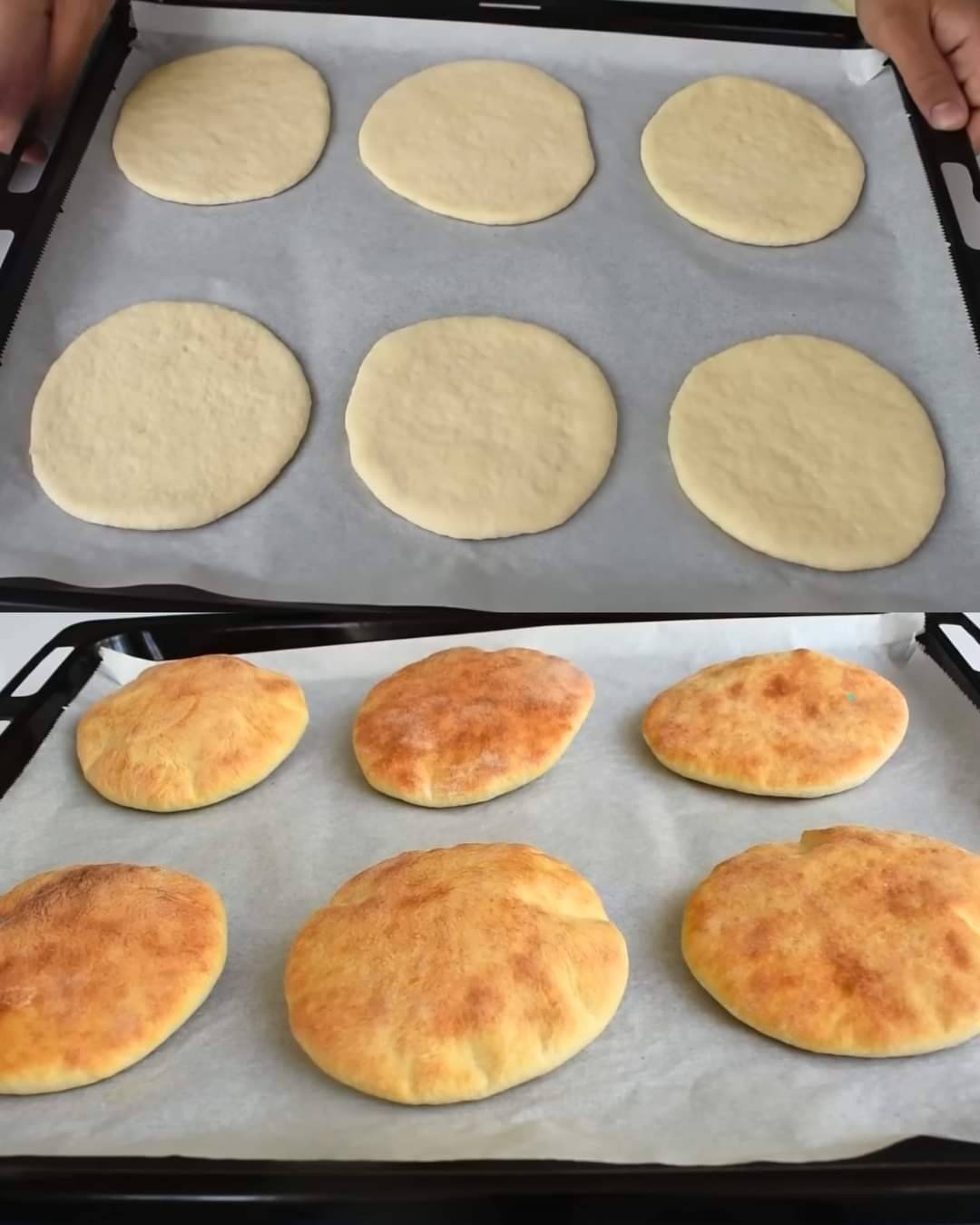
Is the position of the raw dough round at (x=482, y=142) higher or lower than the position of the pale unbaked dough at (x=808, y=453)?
higher

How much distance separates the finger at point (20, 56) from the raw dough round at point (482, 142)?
0.65 m

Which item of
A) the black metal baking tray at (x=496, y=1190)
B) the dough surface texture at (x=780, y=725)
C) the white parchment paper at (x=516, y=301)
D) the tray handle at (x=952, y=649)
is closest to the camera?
the black metal baking tray at (x=496, y=1190)

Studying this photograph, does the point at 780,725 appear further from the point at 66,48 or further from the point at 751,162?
the point at 66,48

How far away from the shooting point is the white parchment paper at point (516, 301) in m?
1.84

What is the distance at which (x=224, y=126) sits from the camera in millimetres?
2387

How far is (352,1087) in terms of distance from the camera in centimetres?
112

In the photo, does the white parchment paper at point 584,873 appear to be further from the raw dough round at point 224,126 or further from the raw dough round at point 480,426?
the raw dough round at point 224,126

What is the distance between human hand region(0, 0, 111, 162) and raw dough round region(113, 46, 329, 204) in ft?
0.42

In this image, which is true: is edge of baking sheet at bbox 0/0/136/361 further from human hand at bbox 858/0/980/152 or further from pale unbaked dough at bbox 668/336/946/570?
human hand at bbox 858/0/980/152

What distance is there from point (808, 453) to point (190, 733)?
1081 mm

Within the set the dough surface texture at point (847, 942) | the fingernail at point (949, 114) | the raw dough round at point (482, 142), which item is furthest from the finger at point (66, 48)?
the dough surface texture at point (847, 942)

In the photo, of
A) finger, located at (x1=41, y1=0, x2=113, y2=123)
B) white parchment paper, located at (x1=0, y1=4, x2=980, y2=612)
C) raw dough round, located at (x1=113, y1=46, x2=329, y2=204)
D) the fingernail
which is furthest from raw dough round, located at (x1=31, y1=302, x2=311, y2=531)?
the fingernail

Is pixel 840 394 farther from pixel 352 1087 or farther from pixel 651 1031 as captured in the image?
pixel 352 1087

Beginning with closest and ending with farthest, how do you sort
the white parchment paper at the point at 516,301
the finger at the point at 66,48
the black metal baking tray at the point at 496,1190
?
the black metal baking tray at the point at 496,1190 → the white parchment paper at the point at 516,301 → the finger at the point at 66,48
